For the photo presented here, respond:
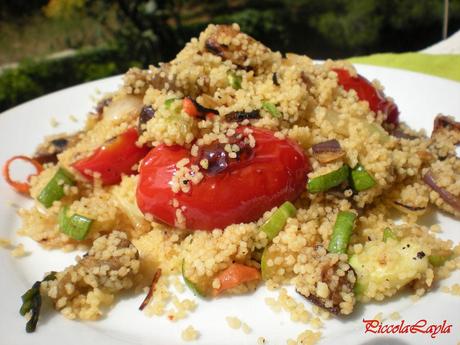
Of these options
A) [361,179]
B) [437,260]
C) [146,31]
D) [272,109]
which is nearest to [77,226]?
[272,109]

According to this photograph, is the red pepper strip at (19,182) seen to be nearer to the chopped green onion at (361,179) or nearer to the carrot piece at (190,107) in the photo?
the carrot piece at (190,107)

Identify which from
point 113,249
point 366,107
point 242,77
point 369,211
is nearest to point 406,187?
point 369,211

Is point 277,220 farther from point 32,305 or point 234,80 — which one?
point 32,305

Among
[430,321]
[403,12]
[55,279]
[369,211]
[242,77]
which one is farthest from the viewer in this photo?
[403,12]

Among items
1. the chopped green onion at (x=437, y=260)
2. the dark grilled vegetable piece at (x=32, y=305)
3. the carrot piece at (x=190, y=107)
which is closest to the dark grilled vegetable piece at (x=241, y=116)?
the carrot piece at (x=190, y=107)

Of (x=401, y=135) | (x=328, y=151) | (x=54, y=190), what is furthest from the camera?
(x=401, y=135)

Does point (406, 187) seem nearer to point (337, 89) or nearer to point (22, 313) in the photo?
point (337, 89)
